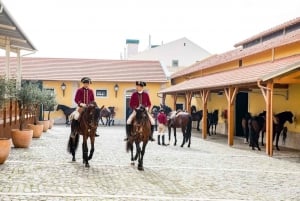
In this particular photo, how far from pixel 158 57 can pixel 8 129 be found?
34.0 m

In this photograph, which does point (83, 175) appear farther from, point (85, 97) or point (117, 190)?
point (85, 97)

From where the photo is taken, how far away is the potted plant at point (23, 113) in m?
13.2

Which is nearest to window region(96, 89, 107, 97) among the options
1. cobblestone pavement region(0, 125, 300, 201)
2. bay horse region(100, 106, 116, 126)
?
bay horse region(100, 106, 116, 126)

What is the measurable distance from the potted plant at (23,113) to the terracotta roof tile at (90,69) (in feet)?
51.4

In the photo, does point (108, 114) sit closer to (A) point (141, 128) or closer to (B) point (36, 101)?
(B) point (36, 101)

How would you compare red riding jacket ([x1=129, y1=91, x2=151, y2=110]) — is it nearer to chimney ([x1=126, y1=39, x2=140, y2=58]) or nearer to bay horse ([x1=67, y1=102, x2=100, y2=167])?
bay horse ([x1=67, y1=102, x2=100, y2=167])

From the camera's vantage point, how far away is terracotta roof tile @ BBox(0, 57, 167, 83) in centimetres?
3047

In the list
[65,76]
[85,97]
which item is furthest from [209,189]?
[65,76]

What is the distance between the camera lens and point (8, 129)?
13.5 metres

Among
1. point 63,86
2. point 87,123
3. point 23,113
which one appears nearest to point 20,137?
point 23,113

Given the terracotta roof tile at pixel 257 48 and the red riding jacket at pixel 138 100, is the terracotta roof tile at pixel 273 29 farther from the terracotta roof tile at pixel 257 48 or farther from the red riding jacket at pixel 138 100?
the red riding jacket at pixel 138 100

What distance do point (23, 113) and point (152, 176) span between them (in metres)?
6.67

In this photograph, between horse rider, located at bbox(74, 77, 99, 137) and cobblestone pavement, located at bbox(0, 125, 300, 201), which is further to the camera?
horse rider, located at bbox(74, 77, 99, 137)

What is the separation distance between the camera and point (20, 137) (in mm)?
13211
